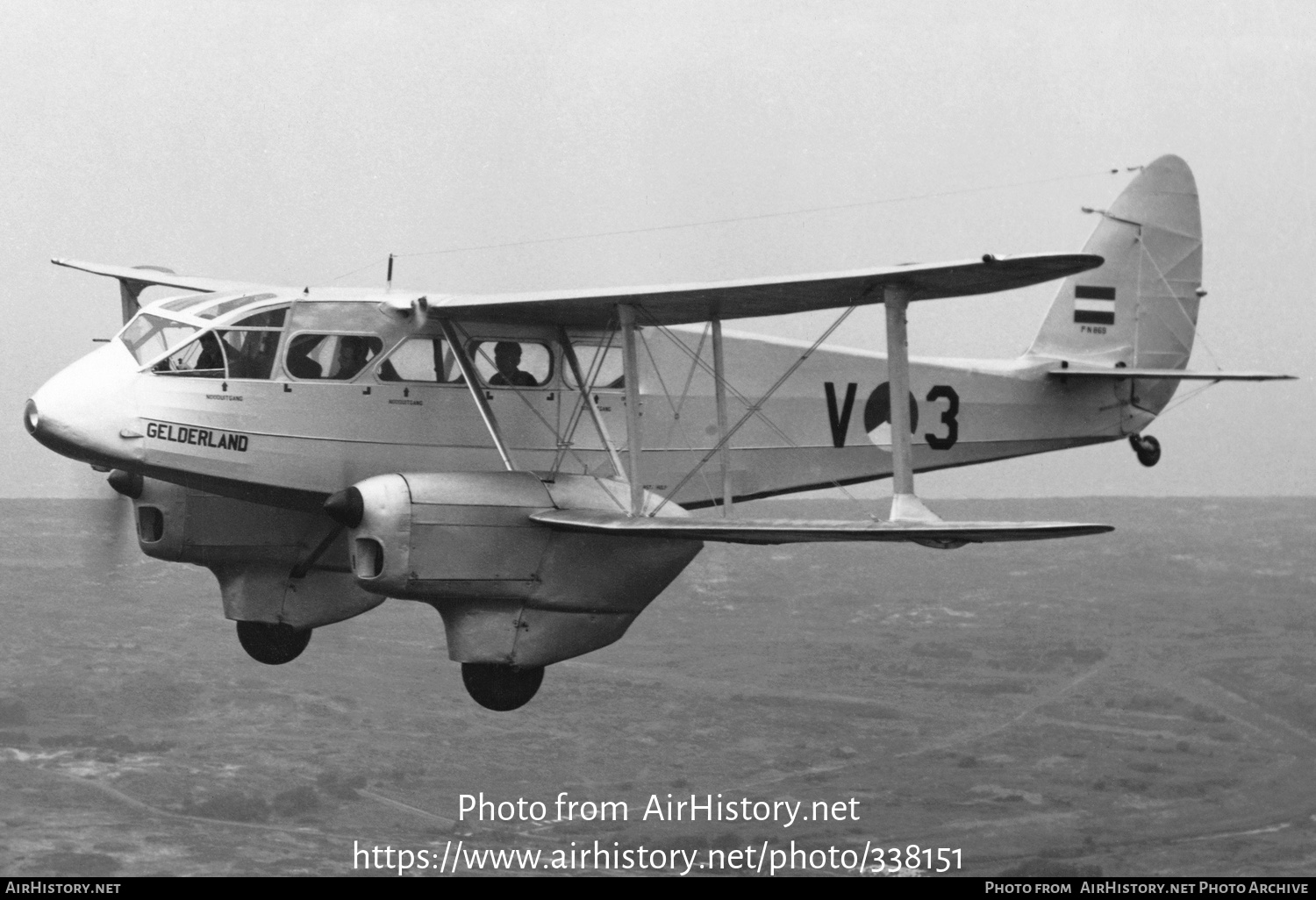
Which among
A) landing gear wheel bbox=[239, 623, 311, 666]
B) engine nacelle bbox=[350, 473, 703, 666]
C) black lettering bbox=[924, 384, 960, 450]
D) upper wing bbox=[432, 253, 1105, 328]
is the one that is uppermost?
upper wing bbox=[432, 253, 1105, 328]

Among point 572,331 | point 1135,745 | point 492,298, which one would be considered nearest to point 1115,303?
point 572,331

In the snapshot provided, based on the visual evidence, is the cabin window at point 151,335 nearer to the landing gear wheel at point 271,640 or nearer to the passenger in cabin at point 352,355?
the passenger in cabin at point 352,355

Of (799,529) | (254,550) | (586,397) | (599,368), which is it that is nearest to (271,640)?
(254,550)

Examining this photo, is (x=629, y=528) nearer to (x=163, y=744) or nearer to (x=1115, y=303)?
(x=1115, y=303)

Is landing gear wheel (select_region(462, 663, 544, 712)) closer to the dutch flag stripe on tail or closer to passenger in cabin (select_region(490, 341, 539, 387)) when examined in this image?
passenger in cabin (select_region(490, 341, 539, 387))

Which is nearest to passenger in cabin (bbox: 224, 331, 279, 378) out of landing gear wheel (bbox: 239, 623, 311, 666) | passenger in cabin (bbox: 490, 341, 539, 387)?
passenger in cabin (bbox: 490, 341, 539, 387)

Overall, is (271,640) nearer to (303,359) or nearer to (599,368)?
(303,359)
